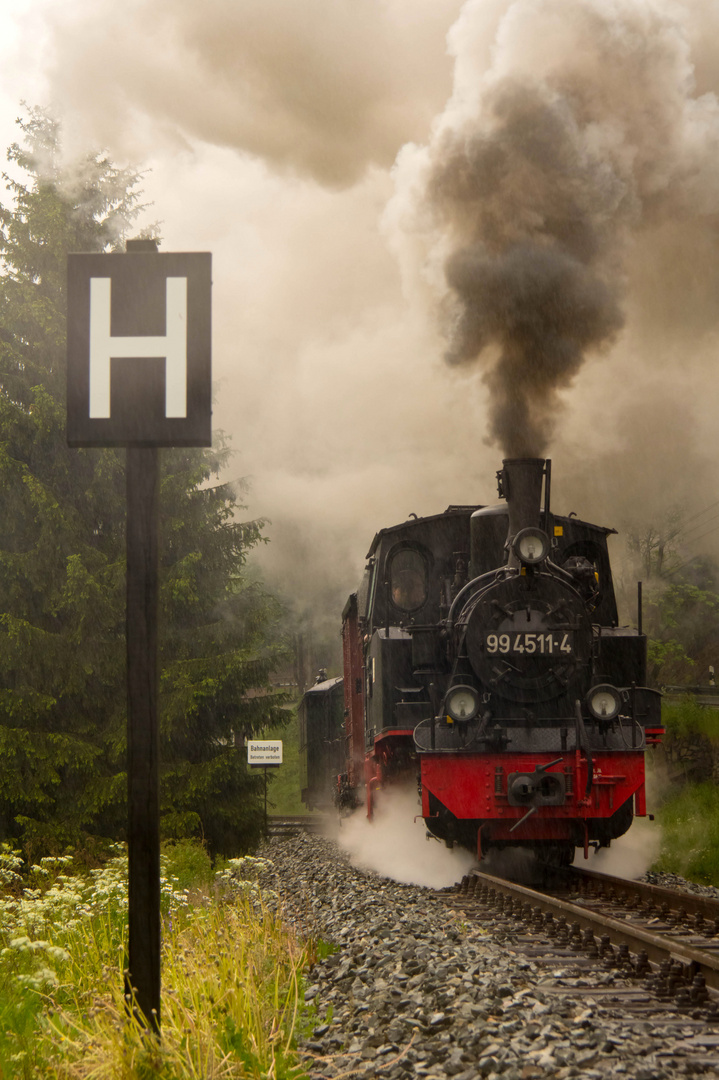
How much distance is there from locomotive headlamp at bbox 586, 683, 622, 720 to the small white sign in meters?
6.50

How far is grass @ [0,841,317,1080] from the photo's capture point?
3.20 m

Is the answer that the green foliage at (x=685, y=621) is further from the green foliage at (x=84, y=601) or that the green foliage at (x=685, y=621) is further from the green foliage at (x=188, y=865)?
the green foliage at (x=188, y=865)

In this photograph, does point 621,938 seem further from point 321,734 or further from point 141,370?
point 321,734

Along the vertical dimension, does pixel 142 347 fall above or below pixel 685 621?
below

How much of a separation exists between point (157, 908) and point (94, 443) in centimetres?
152

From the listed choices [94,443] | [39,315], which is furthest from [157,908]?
[39,315]

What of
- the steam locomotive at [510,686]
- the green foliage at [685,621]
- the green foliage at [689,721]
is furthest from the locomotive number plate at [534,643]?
Result: the green foliage at [685,621]

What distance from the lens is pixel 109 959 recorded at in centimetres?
472

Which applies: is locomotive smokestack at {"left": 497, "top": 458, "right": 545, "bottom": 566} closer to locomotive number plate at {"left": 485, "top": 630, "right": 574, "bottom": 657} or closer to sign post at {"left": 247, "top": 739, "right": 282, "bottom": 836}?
A: locomotive number plate at {"left": 485, "top": 630, "right": 574, "bottom": 657}

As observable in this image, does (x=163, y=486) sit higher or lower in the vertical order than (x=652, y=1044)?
higher

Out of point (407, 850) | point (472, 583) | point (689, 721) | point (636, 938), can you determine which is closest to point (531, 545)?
point (472, 583)

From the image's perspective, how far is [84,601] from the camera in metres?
12.1

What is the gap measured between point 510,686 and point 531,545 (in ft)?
4.24

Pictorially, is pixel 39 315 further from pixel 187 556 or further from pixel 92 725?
pixel 92 725
